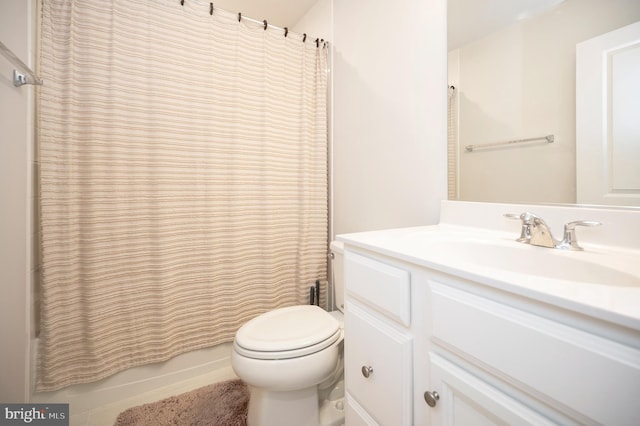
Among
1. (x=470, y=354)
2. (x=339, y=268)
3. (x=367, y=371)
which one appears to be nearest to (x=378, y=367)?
(x=367, y=371)

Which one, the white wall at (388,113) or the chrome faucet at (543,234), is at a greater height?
the white wall at (388,113)

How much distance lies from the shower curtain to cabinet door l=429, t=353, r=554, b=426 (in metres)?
1.20

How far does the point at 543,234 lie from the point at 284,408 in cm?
108

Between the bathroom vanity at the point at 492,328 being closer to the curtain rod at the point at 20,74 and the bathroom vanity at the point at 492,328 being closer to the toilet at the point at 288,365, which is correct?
the toilet at the point at 288,365

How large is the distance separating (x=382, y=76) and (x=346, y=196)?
0.72 m

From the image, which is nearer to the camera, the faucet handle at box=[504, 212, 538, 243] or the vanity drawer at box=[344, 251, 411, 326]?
the vanity drawer at box=[344, 251, 411, 326]

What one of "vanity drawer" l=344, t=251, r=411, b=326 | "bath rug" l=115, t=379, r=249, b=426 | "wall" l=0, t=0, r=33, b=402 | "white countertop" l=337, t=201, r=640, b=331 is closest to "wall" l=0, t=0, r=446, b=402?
"wall" l=0, t=0, r=33, b=402

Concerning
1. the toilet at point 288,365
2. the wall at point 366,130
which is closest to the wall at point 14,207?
the wall at point 366,130

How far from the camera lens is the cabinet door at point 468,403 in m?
0.45

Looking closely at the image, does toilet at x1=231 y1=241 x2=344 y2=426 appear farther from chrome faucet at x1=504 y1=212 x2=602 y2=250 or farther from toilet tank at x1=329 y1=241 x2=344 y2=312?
chrome faucet at x1=504 y1=212 x2=602 y2=250

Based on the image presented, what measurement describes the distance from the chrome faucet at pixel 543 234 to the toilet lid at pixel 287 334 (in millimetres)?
771

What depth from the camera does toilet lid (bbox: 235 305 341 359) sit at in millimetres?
997

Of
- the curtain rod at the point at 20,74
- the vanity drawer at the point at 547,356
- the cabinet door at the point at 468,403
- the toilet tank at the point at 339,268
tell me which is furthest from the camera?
the toilet tank at the point at 339,268

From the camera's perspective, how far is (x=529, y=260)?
2.43 feet
